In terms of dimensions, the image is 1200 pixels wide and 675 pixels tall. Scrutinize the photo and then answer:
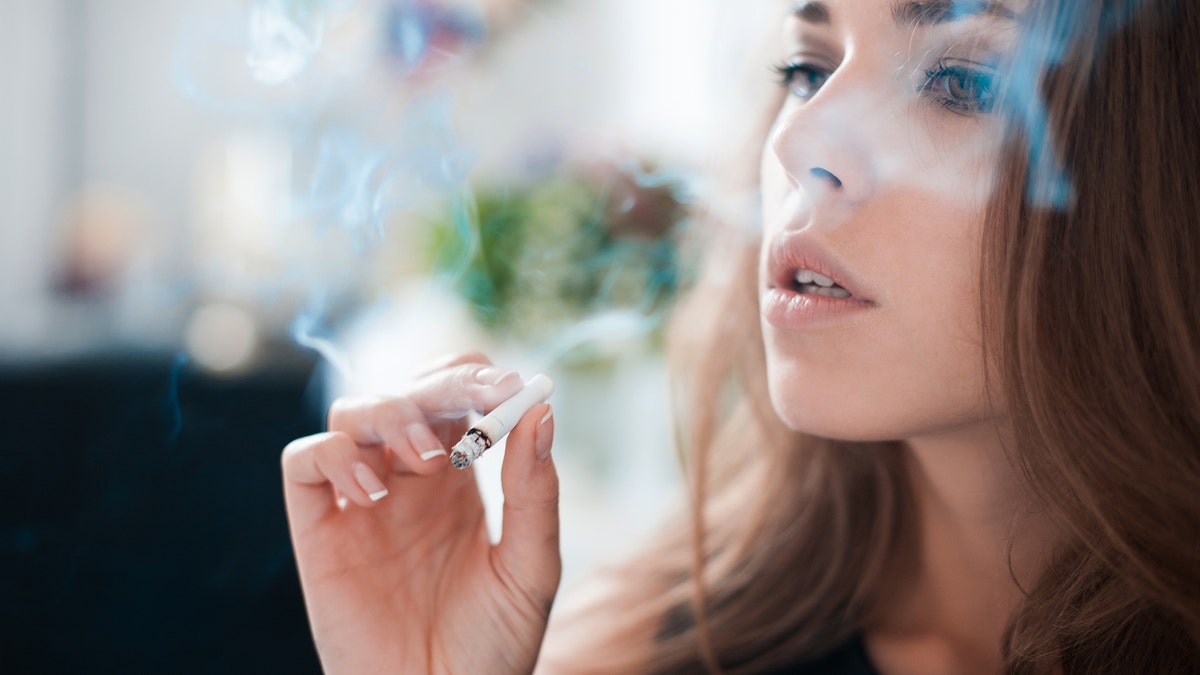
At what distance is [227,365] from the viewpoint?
1.93 meters

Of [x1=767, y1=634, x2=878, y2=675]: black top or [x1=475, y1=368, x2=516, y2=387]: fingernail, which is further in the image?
[x1=767, y1=634, x2=878, y2=675]: black top

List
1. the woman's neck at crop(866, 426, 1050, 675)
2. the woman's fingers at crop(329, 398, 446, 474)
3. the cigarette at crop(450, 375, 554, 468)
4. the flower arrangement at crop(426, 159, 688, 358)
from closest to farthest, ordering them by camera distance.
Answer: the cigarette at crop(450, 375, 554, 468)
the woman's fingers at crop(329, 398, 446, 474)
the woman's neck at crop(866, 426, 1050, 675)
the flower arrangement at crop(426, 159, 688, 358)

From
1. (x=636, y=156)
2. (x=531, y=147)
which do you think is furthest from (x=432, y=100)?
(x=636, y=156)

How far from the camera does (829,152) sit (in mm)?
718

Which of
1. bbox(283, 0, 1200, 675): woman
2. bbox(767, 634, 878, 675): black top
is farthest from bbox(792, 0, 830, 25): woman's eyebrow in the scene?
bbox(767, 634, 878, 675): black top

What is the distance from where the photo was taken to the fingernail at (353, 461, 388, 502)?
2.44ft

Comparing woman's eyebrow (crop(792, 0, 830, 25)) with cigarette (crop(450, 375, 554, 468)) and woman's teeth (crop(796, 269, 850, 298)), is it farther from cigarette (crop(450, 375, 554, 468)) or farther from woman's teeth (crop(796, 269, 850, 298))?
cigarette (crop(450, 375, 554, 468))

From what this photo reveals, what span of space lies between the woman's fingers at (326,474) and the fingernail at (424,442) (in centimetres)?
5

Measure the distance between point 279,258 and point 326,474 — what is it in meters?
1.77

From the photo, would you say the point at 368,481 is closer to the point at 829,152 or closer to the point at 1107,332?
the point at 829,152

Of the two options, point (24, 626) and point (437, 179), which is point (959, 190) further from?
point (24, 626)

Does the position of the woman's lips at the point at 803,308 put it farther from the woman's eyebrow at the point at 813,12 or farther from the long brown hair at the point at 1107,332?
the woman's eyebrow at the point at 813,12

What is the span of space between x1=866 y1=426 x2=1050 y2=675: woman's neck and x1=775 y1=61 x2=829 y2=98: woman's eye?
0.39m

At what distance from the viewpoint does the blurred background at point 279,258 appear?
1.34 m
